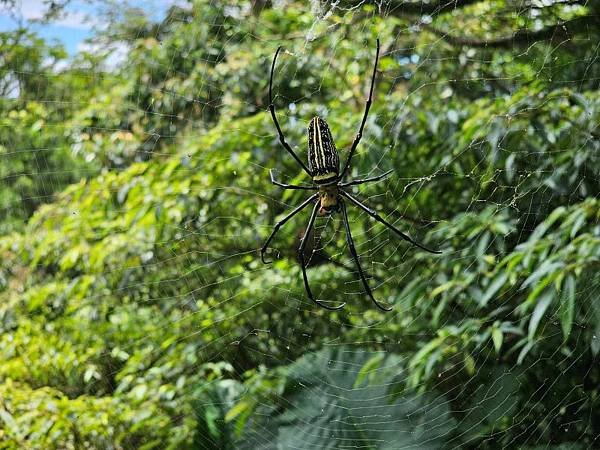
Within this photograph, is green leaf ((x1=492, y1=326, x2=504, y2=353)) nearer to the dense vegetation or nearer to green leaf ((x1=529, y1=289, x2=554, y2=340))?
the dense vegetation

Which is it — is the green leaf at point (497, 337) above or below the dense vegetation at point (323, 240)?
below

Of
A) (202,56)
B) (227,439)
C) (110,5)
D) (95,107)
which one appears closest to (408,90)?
(202,56)

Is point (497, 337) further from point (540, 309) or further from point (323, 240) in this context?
point (323, 240)

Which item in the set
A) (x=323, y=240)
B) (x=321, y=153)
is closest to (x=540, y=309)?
(x=321, y=153)

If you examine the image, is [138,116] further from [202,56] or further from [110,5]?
[110,5]

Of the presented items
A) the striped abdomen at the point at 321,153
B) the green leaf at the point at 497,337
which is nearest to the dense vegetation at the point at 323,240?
the green leaf at the point at 497,337

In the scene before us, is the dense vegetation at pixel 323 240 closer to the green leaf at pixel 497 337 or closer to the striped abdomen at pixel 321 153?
the green leaf at pixel 497 337

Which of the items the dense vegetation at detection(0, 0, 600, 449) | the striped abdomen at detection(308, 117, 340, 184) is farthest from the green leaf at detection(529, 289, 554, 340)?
the striped abdomen at detection(308, 117, 340, 184)

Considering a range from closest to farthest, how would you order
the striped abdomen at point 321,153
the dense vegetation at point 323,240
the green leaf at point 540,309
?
the striped abdomen at point 321,153, the green leaf at point 540,309, the dense vegetation at point 323,240
